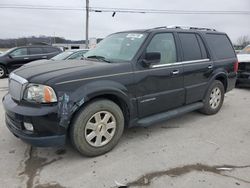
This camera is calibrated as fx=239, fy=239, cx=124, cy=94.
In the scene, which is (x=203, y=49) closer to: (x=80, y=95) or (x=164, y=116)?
(x=164, y=116)

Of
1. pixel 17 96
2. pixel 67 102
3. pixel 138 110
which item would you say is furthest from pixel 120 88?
pixel 17 96

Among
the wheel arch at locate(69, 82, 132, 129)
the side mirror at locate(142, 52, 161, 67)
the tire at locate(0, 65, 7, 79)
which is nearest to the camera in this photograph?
the wheel arch at locate(69, 82, 132, 129)

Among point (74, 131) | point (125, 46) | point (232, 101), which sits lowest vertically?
point (232, 101)

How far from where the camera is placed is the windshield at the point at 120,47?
12.5 feet

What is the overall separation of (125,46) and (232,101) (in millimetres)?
4078

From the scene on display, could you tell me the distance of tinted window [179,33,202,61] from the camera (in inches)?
175

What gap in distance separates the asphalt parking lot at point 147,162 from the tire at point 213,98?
735 millimetres

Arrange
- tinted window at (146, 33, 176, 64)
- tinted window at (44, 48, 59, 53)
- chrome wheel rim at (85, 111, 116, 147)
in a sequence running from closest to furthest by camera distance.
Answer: chrome wheel rim at (85, 111, 116, 147) < tinted window at (146, 33, 176, 64) < tinted window at (44, 48, 59, 53)

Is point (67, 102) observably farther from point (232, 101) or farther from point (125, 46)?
point (232, 101)

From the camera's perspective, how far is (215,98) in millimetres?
5332

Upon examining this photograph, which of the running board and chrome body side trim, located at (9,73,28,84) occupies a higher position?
chrome body side trim, located at (9,73,28,84)

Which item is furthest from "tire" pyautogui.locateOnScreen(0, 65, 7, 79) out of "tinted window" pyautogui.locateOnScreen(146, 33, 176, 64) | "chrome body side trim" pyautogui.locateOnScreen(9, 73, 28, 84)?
"tinted window" pyautogui.locateOnScreen(146, 33, 176, 64)

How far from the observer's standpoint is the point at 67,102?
297 cm

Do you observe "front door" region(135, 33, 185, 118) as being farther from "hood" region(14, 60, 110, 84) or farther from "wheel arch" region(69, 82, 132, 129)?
"hood" region(14, 60, 110, 84)
